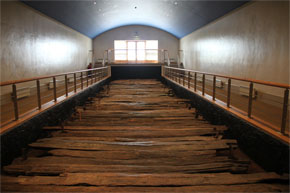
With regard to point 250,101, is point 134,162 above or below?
below

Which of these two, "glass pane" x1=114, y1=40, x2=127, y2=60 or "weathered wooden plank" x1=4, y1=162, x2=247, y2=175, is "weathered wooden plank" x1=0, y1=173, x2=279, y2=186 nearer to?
"weathered wooden plank" x1=4, y1=162, x2=247, y2=175

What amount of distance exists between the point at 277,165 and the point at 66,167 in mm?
2313

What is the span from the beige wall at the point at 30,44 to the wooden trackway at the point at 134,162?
305 centimetres

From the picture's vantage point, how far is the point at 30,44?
7160 millimetres

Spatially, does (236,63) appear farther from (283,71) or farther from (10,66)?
(10,66)

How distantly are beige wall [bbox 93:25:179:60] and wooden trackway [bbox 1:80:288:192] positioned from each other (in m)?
14.7

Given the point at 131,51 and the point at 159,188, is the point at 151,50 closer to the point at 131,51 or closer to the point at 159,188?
the point at 131,51

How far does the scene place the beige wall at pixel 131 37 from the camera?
18.3 metres

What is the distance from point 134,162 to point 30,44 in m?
6.15

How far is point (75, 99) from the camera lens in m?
5.81

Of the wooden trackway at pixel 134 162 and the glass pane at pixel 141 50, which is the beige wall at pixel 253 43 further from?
the glass pane at pixel 141 50

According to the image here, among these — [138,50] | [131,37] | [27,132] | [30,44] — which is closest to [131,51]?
[138,50]

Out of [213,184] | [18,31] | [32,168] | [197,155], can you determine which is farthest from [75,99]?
[213,184]

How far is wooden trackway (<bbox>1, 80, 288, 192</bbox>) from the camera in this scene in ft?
7.23
